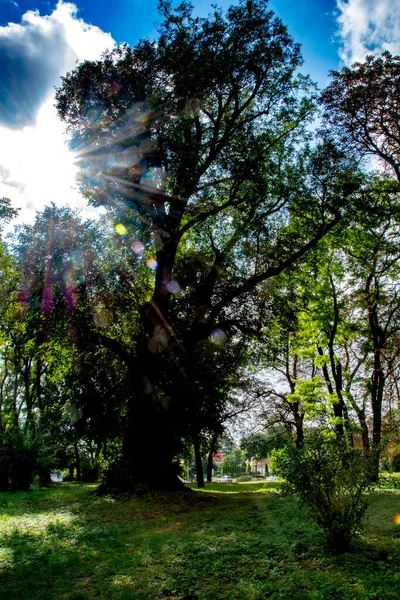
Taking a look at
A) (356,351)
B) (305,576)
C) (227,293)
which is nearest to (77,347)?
(227,293)

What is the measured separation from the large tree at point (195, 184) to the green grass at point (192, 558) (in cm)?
592

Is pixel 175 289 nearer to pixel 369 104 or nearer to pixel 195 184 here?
pixel 195 184

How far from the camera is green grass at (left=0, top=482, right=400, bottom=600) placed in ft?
14.8

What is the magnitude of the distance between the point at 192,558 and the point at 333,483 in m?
2.41

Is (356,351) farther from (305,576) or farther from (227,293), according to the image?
(305,576)

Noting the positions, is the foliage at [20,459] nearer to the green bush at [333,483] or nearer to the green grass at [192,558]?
the green grass at [192,558]

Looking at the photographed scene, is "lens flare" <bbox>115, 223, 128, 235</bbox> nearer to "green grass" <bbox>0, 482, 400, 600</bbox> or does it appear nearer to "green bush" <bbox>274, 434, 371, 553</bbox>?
"green grass" <bbox>0, 482, 400, 600</bbox>

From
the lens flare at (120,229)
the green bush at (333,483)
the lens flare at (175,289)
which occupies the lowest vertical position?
the green bush at (333,483)

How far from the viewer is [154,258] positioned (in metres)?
16.8

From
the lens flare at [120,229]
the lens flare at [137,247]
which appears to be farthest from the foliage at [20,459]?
the lens flare at [120,229]

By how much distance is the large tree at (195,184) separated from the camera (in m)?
13.4

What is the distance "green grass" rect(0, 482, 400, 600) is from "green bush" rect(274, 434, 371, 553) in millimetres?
373

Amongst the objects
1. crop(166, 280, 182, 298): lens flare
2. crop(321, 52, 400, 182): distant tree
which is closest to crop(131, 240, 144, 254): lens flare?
crop(166, 280, 182, 298): lens flare

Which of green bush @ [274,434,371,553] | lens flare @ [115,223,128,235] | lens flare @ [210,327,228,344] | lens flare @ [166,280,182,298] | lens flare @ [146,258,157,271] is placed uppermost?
lens flare @ [115,223,128,235]
